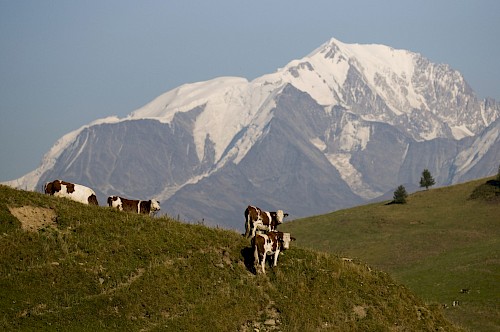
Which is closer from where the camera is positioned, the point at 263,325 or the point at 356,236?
the point at 263,325

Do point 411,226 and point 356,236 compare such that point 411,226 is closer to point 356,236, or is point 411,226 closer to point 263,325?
point 356,236

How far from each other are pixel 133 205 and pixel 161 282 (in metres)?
12.2

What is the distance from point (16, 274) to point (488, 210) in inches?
3916

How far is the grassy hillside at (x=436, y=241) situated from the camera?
74.1 metres

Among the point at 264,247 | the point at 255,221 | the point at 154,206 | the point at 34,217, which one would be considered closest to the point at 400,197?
the point at 154,206

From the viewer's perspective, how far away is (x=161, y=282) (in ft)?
130

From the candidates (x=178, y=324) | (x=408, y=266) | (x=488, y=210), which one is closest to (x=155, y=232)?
(x=178, y=324)

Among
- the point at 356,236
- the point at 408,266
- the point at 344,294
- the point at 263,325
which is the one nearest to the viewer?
the point at 263,325

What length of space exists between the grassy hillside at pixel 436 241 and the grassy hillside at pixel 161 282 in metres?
22.0

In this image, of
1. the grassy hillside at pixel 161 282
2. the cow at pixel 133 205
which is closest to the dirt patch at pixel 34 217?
the grassy hillside at pixel 161 282

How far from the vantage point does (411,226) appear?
12238 cm

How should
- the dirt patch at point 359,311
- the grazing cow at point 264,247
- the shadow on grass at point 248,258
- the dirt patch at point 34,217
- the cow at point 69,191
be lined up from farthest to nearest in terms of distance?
the cow at point 69,191 < the shadow on grass at point 248,258 < the grazing cow at point 264,247 < the dirt patch at point 359,311 < the dirt patch at point 34,217

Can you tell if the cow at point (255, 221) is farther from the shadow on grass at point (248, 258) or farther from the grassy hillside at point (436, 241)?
the grassy hillside at point (436, 241)

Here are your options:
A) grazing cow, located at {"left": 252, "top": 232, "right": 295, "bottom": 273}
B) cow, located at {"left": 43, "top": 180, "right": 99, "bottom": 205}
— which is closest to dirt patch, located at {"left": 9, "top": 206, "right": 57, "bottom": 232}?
cow, located at {"left": 43, "top": 180, "right": 99, "bottom": 205}
